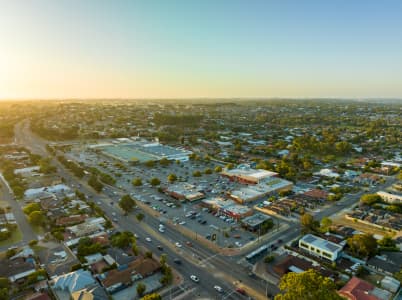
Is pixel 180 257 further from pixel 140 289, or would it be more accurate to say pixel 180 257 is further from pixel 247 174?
pixel 247 174

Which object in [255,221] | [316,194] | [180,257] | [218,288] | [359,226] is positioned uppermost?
[255,221]

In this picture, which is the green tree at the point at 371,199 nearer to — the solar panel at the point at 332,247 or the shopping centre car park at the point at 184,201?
the shopping centre car park at the point at 184,201

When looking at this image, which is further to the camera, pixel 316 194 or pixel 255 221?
pixel 316 194

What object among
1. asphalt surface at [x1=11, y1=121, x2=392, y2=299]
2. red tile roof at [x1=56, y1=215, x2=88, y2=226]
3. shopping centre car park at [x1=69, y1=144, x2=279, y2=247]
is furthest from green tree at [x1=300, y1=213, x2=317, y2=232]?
red tile roof at [x1=56, y1=215, x2=88, y2=226]

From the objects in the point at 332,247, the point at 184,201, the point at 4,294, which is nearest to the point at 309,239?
the point at 332,247

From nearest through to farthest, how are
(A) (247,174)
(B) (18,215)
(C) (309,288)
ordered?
(C) (309,288)
(B) (18,215)
(A) (247,174)

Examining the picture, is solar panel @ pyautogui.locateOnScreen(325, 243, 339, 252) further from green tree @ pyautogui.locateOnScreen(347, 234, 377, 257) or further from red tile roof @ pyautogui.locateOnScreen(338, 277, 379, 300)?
red tile roof @ pyautogui.locateOnScreen(338, 277, 379, 300)

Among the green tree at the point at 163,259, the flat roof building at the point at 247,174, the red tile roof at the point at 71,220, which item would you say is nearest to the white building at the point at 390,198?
the flat roof building at the point at 247,174
